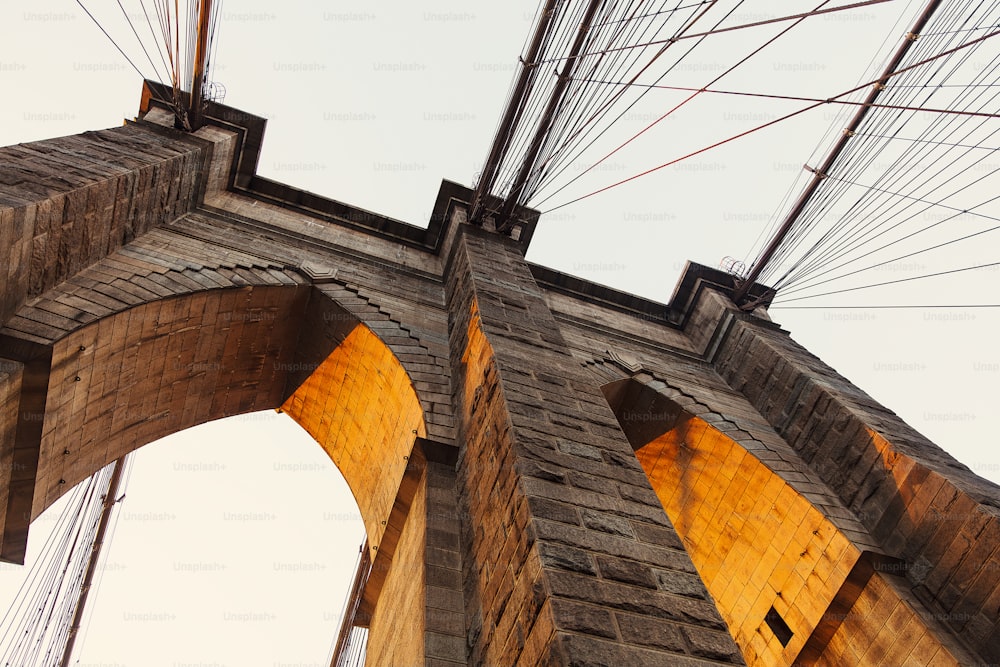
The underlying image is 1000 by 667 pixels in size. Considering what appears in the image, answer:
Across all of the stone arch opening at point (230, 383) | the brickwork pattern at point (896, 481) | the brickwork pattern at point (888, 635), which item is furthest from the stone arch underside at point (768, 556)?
the stone arch opening at point (230, 383)

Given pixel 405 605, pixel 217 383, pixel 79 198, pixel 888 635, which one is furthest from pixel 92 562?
pixel 888 635

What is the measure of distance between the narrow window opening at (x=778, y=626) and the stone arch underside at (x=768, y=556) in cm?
1

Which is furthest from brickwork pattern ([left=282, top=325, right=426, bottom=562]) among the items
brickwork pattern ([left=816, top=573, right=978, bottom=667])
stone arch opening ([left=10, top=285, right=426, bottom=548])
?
brickwork pattern ([left=816, top=573, right=978, bottom=667])

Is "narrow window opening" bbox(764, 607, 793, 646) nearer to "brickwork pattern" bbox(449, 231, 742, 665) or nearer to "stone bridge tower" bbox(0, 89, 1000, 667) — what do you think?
"stone bridge tower" bbox(0, 89, 1000, 667)

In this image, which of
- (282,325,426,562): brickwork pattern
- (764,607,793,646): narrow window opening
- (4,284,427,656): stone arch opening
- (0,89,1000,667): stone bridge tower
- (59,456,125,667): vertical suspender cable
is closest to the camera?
(0,89,1000,667): stone bridge tower

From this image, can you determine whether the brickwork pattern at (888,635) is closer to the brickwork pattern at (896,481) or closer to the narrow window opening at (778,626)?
the brickwork pattern at (896,481)

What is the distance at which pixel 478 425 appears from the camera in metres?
5.52

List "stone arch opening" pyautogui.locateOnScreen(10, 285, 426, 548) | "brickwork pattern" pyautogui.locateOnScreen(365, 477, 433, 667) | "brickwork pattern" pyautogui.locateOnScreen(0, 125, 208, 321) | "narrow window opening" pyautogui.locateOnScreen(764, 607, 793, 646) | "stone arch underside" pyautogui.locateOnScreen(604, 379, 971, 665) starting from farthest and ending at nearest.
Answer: "narrow window opening" pyautogui.locateOnScreen(764, 607, 793, 646) → "stone arch underside" pyautogui.locateOnScreen(604, 379, 971, 665) → "stone arch opening" pyautogui.locateOnScreen(10, 285, 426, 548) → "brickwork pattern" pyautogui.locateOnScreen(0, 125, 208, 321) → "brickwork pattern" pyautogui.locateOnScreen(365, 477, 433, 667)

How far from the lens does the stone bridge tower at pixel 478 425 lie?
13.4 feet

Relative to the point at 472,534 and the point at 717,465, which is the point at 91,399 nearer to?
the point at 472,534

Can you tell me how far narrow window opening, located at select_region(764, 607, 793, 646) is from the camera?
6996 mm

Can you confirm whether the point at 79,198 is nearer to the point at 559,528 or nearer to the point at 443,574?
the point at 443,574

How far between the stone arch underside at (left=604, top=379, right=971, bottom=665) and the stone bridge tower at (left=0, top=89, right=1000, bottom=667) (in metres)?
0.03

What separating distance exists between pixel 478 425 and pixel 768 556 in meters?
4.12
